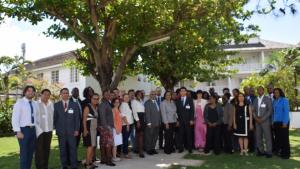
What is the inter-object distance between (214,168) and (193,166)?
59cm

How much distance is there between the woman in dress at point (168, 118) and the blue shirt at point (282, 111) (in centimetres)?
310

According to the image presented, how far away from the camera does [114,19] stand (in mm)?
14414

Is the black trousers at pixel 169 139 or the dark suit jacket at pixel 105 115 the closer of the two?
the dark suit jacket at pixel 105 115

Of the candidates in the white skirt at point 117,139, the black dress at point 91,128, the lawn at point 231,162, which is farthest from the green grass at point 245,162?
the black dress at point 91,128

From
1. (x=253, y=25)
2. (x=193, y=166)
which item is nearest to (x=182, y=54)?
(x=253, y=25)

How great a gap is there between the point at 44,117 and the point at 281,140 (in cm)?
678

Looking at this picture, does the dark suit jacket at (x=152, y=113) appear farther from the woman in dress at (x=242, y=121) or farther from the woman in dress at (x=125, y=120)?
the woman in dress at (x=242, y=121)

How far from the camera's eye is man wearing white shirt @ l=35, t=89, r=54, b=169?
9391 mm

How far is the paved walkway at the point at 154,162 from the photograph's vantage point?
33.5ft

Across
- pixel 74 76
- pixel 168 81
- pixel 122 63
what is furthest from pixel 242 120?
pixel 74 76

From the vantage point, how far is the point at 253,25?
17.4 m

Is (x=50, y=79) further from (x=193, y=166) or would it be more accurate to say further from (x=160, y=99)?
(x=193, y=166)

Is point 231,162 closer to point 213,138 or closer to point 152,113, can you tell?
point 213,138

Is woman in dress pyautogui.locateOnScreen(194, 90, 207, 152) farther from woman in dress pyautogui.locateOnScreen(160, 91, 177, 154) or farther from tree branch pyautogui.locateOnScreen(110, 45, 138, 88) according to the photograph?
tree branch pyautogui.locateOnScreen(110, 45, 138, 88)
